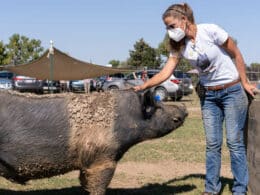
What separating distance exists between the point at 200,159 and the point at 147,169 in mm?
1235

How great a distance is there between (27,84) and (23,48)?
30991 millimetres

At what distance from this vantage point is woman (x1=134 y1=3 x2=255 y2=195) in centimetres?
520

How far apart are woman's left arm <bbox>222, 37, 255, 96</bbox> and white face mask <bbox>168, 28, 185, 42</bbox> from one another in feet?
1.54

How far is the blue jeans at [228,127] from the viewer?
5.42 metres

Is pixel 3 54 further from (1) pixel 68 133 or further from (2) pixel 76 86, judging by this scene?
(1) pixel 68 133

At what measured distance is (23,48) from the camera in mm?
59875

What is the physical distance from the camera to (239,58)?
5.27 metres

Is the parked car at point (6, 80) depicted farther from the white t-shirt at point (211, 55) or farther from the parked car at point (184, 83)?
the white t-shirt at point (211, 55)

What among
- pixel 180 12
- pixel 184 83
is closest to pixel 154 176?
pixel 180 12

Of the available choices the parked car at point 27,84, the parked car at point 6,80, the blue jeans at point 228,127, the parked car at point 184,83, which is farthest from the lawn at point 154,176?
the parked car at point 27,84

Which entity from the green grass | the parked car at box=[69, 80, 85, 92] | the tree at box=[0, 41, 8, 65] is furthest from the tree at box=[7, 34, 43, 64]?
the green grass

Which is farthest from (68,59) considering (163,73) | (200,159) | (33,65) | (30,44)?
(30,44)

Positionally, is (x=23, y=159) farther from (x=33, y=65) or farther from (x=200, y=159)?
(x=33, y=65)

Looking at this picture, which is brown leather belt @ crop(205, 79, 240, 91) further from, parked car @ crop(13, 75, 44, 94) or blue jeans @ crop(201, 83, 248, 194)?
parked car @ crop(13, 75, 44, 94)
